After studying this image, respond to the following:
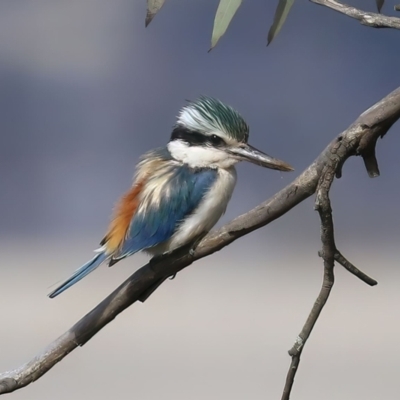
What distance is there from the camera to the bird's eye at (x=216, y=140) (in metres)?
1.06

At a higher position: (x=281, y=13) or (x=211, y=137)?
(x=281, y=13)

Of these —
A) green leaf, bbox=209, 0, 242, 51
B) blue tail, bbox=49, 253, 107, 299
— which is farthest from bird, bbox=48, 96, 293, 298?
green leaf, bbox=209, 0, 242, 51

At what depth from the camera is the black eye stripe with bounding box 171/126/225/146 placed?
3.51ft

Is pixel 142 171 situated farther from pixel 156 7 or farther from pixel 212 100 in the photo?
pixel 156 7

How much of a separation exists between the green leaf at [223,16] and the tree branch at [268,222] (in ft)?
0.56

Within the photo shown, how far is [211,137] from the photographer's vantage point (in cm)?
107

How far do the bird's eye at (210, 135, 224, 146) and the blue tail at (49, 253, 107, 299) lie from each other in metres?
0.23

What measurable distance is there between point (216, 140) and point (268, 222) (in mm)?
367

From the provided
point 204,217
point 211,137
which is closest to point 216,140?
point 211,137

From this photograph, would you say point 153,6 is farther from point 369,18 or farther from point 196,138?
point 196,138

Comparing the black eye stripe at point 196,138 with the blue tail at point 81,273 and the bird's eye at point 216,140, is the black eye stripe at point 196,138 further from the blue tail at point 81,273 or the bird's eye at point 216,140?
the blue tail at point 81,273

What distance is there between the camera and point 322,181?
0.63 metres

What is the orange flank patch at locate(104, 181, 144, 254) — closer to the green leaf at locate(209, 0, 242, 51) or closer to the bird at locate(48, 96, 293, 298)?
the bird at locate(48, 96, 293, 298)

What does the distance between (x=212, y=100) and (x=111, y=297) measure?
1.23ft
